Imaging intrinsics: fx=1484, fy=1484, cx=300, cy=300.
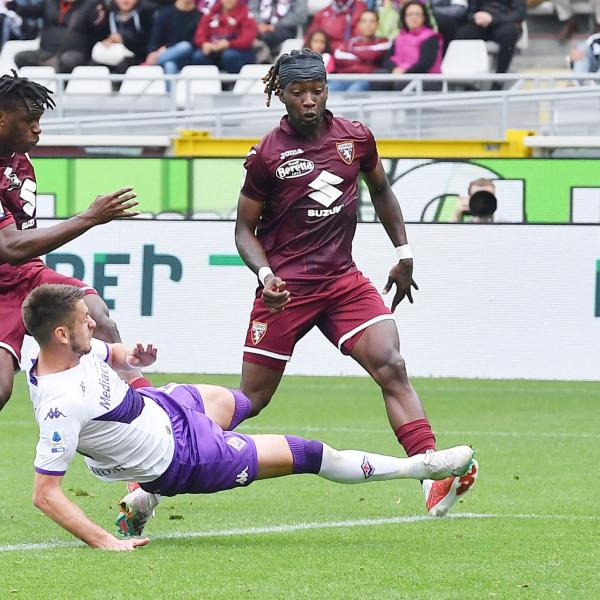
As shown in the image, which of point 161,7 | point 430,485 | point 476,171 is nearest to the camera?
point 430,485

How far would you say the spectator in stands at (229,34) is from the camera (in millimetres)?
20766

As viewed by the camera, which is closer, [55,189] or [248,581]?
[248,581]

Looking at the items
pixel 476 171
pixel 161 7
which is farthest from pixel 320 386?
pixel 161 7

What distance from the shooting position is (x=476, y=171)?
50.6 feet

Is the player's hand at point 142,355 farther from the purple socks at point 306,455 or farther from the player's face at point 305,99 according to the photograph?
the player's face at point 305,99

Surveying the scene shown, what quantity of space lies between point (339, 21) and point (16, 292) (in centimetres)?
1362

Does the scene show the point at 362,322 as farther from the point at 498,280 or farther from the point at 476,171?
the point at 476,171

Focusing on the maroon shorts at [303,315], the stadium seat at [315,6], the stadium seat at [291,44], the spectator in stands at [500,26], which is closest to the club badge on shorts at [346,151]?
the maroon shorts at [303,315]

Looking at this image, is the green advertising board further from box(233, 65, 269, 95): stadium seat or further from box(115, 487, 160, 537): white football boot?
box(115, 487, 160, 537): white football boot

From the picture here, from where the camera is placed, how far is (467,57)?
67.8ft

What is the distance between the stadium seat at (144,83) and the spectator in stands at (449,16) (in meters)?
3.94

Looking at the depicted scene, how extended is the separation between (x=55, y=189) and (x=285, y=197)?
853 centimetres

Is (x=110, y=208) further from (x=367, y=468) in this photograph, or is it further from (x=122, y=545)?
(x=367, y=468)

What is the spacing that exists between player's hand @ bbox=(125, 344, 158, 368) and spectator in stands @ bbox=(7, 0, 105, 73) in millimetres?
15883
